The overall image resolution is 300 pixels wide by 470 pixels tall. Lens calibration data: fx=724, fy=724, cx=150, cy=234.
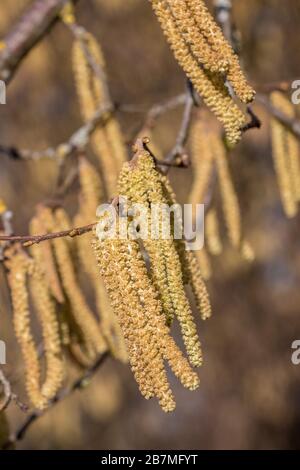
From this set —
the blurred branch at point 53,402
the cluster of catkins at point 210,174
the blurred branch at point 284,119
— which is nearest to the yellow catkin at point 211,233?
the cluster of catkins at point 210,174

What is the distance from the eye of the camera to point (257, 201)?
4.81 m

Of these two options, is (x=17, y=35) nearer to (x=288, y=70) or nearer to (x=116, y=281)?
(x=116, y=281)

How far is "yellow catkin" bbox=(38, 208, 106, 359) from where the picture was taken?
1.60 meters

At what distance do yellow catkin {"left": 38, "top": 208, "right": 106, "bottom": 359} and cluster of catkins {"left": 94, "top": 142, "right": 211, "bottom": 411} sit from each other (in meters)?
0.53

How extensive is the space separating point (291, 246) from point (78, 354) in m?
3.33

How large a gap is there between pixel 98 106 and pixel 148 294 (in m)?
1.03

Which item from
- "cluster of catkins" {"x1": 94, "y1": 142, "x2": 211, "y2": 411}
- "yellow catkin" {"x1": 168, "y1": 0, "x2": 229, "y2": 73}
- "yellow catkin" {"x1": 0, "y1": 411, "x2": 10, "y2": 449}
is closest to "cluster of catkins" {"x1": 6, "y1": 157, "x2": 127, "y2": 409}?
"yellow catkin" {"x1": 0, "y1": 411, "x2": 10, "y2": 449}

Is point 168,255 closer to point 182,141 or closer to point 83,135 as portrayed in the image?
point 182,141

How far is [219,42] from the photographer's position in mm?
1113

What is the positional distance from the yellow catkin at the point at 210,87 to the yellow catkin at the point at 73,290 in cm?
56

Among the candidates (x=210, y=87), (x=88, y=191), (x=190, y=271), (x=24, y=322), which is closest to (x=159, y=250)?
(x=190, y=271)

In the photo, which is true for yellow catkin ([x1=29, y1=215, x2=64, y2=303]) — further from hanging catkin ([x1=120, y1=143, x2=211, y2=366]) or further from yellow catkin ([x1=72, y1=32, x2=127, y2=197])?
hanging catkin ([x1=120, y1=143, x2=211, y2=366])
